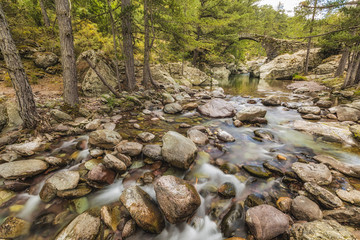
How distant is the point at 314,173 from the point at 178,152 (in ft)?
9.09

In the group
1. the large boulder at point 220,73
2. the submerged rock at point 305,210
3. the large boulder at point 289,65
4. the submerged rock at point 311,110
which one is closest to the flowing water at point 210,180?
the submerged rock at point 305,210

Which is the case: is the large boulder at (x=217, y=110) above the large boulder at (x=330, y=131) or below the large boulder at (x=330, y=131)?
above

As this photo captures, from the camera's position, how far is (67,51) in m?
4.93

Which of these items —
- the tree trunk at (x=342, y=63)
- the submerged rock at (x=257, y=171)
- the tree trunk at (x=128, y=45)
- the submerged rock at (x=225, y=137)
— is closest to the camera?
the submerged rock at (x=257, y=171)

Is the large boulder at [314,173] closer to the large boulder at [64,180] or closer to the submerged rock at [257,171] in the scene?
the submerged rock at [257,171]

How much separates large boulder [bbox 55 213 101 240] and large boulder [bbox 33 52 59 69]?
10.3 metres

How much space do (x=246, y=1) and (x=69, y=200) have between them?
2753 centimetres

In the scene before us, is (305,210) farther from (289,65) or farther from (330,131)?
(289,65)

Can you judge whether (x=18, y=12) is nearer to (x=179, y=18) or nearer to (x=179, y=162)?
(x=179, y=18)

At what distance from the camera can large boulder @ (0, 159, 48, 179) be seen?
2.66 metres

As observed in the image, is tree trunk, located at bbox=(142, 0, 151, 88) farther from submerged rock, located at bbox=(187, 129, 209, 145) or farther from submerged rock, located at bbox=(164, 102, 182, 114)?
submerged rock, located at bbox=(187, 129, 209, 145)

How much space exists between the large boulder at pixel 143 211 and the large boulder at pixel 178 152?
3.45 feet

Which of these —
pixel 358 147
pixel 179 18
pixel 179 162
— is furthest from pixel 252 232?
pixel 179 18

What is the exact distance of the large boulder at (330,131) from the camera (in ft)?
14.0
